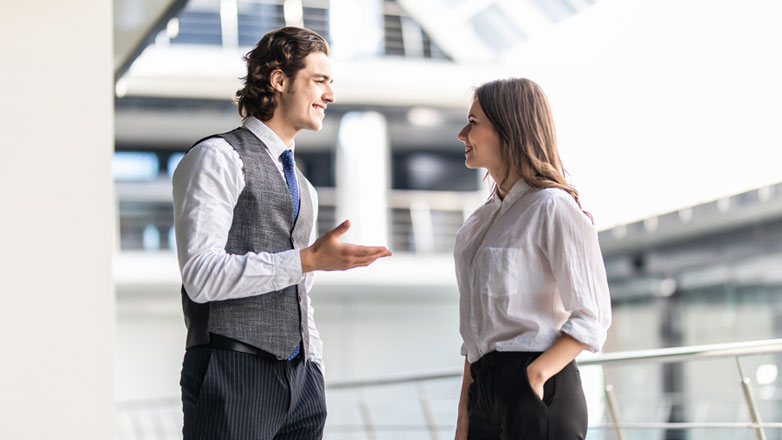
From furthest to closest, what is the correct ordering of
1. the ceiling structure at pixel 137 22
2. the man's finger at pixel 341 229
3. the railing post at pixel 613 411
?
1. the ceiling structure at pixel 137 22
2. the railing post at pixel 613 411
3. the man's finger at pixel 341 229

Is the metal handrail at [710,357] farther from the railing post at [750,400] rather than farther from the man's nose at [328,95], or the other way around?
the man's nose at [328,95]

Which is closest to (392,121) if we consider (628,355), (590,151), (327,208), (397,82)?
(327,208)

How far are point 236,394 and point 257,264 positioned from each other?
95 millimetres

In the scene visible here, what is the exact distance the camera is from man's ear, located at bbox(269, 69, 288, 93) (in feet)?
2.34

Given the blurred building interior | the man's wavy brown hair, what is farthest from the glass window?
the man's wavy brown hair

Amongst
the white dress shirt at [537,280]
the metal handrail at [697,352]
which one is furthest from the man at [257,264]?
the metal handrail at [697,352]

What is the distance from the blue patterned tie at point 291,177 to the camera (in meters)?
0.69

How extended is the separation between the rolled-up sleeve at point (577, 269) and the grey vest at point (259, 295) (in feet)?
0.62

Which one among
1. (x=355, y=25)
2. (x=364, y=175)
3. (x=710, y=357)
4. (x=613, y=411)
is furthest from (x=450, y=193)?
(x=710, y=357)

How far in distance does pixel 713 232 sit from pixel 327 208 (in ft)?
7.34

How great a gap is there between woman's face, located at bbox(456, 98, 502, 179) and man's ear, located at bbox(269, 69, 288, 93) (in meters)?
0.14

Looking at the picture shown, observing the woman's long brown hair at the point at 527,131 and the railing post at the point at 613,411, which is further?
the railing post at the point at 613,411

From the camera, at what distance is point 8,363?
2.98 ft

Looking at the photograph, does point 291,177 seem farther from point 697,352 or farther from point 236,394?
point 697,352
